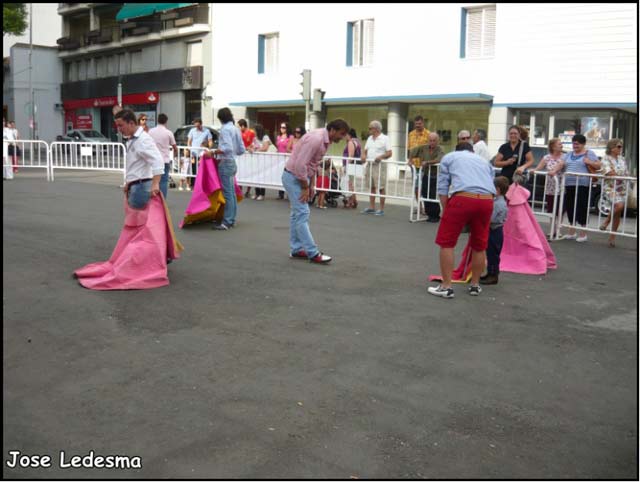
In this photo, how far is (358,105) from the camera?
29.1 metres

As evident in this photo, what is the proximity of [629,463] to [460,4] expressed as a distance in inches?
906

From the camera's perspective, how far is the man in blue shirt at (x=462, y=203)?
7.06 m

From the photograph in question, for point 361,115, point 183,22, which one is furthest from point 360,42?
point 183,22

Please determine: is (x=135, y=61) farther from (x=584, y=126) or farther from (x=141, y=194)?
Answer: (x=141, y=194)

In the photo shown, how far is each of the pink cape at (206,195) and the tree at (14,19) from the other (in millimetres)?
30246

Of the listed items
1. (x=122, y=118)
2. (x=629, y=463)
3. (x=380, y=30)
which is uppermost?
(x=380, y=30)

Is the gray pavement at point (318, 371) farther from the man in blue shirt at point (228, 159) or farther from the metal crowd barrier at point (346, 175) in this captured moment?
the metal crowd barrier at point (346, 175)

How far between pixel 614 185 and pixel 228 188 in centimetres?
616

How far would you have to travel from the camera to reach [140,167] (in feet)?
24.1

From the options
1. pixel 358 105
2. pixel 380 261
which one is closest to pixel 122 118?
pixel 380 261

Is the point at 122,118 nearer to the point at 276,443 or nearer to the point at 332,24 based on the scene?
the point at 276,443

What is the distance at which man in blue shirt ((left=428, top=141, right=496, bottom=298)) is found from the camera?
7.06m

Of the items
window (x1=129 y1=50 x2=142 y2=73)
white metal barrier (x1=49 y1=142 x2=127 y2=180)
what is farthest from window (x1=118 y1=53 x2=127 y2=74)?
white metal barrier (x1=49 y1=142 x2=127 y2=180)

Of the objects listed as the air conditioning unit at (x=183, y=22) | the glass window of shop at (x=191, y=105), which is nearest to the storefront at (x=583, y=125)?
the glass window of shop at (x=191, y=105)
